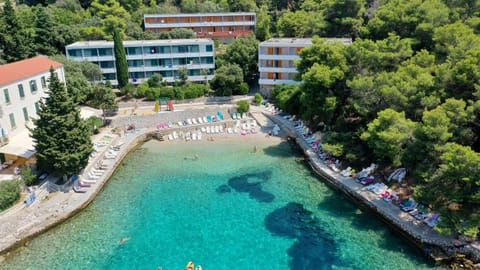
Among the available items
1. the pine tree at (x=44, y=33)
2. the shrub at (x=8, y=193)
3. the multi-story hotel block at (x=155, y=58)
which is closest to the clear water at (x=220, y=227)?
the shrub at (x=8, y=193)

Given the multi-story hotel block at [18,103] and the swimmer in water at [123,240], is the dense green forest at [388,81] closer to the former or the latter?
the multi-story hotel block at [18,103]

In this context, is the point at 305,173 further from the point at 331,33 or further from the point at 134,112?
the point at 331,33

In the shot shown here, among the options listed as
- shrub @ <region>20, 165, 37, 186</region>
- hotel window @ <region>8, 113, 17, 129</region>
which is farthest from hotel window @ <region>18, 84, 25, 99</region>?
shrub @ <region>20, 165, 37, 186</region>

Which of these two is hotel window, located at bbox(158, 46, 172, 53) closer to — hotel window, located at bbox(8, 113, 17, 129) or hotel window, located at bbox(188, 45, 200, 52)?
hotel window, located at bbox(188, 45, 200, 52)

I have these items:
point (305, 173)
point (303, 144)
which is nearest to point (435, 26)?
point (303, 144)

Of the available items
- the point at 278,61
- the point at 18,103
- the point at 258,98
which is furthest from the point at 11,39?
the point at 278,61

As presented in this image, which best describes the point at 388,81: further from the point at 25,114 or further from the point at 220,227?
the point at 25,114

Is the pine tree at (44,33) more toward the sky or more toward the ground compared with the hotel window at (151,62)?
more toward the sky

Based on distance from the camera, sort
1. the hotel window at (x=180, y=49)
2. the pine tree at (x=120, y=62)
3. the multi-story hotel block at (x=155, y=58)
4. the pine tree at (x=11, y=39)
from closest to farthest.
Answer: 1. the pine tree at (x=11, y=39)
2. the pine tree at (x=120, y=62)
3. the multi-story hotel block at (x=155, y=58)
4. the hotel window at (x=180, y=49)
